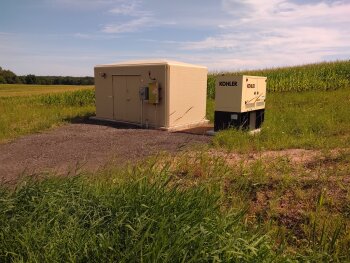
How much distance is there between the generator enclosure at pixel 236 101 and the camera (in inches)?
419

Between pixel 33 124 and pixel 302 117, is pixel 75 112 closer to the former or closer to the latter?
pixel 33 124

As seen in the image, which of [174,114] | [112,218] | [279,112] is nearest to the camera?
[112,218]

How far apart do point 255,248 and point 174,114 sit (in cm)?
1033

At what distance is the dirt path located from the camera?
7.71 meters

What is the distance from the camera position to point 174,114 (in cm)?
1287

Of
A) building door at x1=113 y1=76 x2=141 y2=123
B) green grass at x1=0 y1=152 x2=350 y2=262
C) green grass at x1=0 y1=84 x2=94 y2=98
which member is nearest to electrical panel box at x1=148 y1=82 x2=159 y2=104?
building door at x1=113 y1=76 x2=141 y2=123

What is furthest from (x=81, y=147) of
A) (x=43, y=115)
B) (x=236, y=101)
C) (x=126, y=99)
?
(x=43, y=115)

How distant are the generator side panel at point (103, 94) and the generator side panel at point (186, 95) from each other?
325 cm

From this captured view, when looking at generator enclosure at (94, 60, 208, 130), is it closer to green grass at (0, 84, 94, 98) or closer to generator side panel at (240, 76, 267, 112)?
generator side panel at (240, 76, 267, 112)

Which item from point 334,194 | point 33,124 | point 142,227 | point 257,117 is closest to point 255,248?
point 142,227

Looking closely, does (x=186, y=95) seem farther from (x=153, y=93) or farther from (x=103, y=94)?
(x=103, y=94)

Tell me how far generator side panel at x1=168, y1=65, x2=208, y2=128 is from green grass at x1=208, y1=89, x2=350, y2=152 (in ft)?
4.96

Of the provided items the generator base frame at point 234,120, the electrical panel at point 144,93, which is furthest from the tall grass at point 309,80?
the generator base frame at point 234,120

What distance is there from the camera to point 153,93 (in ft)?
41.4
